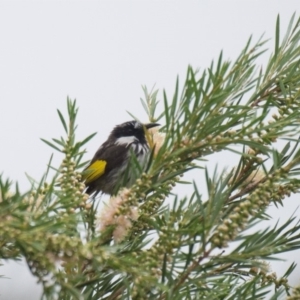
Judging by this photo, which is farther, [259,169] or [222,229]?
[259,169]

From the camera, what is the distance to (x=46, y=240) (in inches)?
20.4

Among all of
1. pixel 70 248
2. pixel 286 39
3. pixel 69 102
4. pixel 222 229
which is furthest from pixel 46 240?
pixel 286 39

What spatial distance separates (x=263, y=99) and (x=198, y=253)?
0.34 m

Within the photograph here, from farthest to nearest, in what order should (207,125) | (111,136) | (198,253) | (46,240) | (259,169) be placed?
(111,136) → (259,169) → (207,125) → (198,253) → (46,240)

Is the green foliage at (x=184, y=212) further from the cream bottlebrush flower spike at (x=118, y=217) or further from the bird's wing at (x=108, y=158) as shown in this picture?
the bird's wing at (x=108, y=158)

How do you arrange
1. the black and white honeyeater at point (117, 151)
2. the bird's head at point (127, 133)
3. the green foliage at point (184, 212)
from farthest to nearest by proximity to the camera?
the bird's head at point (127, 133) < the black and white honeyeater at point (117, 151) < the green foliage at point (184, 212)

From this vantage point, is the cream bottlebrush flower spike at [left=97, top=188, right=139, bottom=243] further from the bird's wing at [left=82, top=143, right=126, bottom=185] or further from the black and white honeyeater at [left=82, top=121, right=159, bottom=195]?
→ the bird's wing at [left=82, top=143, right=126, bottom=185]

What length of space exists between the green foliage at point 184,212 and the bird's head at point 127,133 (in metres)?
2.34

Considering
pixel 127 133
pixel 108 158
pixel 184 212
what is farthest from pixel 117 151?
pixel 184 212

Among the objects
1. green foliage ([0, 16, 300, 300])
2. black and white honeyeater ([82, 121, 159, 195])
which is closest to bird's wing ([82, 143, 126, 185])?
black and white honeyeater ([82, 121, 159, 195])

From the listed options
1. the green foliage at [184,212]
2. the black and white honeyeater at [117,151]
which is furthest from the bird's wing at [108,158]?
the green foliage at [184,212]

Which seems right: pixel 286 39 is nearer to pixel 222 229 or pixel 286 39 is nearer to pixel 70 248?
pixel 222 229

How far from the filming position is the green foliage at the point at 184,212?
0.56 meters

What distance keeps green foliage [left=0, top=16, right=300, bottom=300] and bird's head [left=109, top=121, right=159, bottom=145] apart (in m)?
2.34
